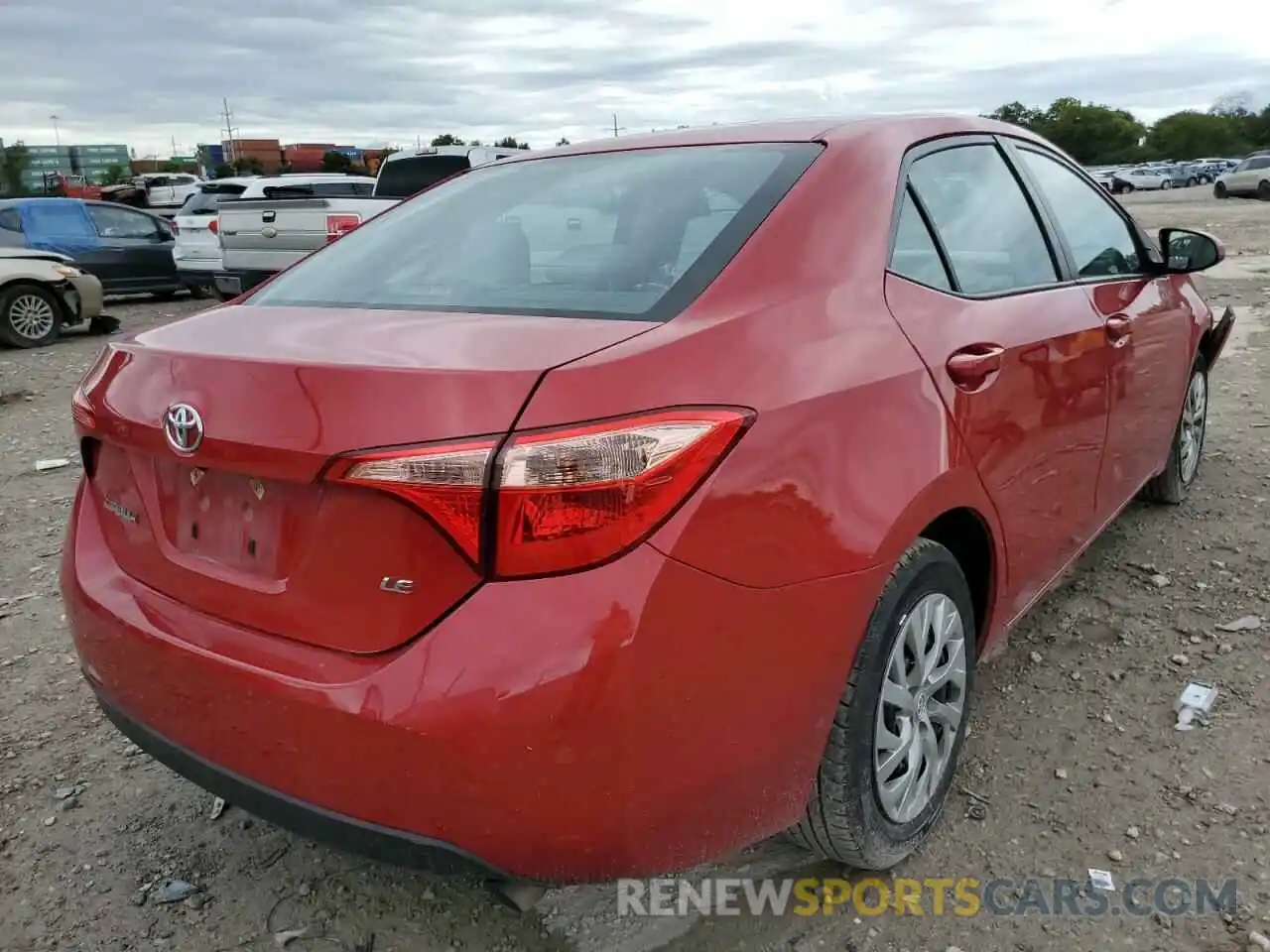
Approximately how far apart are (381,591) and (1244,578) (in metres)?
3.42

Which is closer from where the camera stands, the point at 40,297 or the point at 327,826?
the point at 327,826

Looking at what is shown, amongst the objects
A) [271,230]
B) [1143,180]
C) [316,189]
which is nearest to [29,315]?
[271,230]

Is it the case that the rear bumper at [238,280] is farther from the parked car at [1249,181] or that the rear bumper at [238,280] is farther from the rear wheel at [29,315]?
the parked car at [1249,181]

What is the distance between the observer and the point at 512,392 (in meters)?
1.55

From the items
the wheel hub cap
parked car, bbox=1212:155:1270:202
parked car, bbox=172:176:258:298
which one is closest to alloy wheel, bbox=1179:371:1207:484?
the wheel hub cap

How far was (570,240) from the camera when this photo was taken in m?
2.30

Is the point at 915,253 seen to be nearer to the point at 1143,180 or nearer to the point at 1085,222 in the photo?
the point at 1085,222

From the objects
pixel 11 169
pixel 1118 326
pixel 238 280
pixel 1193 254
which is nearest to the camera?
pixel 1118 326

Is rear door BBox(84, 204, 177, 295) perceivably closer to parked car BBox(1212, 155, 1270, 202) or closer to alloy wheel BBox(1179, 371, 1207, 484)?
alloy wheel BBox(1179, 371, 1207, 484)

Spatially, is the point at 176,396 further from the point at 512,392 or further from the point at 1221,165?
the point at 1221,165

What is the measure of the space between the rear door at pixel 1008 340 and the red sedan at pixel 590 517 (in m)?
0.02

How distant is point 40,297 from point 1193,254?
36.5 ft

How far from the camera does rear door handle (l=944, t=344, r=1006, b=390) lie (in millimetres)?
2184

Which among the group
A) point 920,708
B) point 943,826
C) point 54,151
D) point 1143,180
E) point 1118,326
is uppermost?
point 54,151
